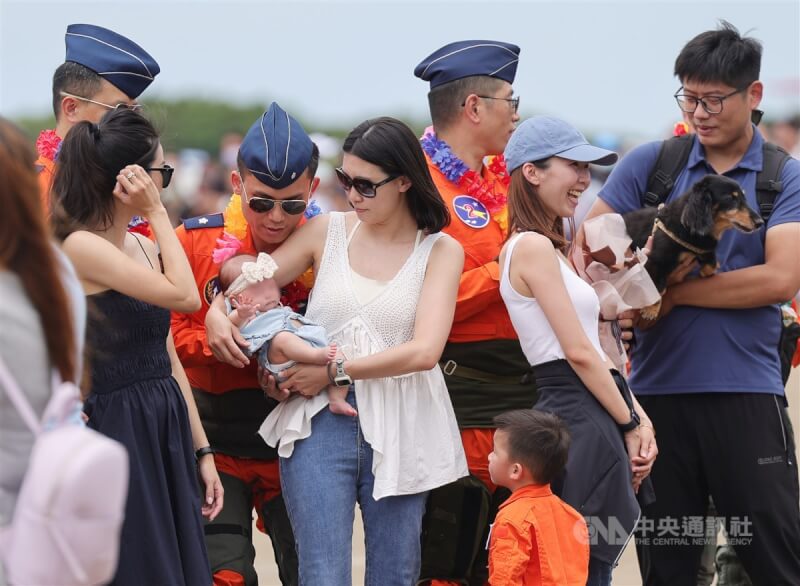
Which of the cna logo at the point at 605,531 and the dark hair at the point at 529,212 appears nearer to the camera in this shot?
the cna logo at the point at 605,531

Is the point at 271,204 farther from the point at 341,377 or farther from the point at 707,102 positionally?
the point at 707,102

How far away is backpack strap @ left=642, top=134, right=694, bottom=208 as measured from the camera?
17.2 ft

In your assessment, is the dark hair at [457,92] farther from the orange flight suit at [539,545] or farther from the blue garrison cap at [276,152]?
the orange flight suit at [539,545]

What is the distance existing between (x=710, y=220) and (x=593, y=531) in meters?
1.36

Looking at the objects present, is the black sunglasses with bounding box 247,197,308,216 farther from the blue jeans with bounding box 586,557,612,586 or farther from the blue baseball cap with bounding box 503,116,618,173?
the blue jeans with bounding box 586,557,612,586

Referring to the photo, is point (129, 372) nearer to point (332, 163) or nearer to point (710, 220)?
point (710, 220)

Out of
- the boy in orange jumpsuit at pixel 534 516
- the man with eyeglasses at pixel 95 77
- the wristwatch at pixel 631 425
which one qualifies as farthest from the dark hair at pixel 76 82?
the wristwatch at pixel 631 425

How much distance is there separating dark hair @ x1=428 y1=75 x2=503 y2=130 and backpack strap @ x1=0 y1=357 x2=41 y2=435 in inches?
125

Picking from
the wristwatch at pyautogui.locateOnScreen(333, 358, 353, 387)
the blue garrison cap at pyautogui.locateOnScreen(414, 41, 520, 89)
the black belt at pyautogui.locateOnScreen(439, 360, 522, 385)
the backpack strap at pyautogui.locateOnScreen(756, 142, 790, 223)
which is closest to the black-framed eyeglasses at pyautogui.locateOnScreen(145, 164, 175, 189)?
the wristwatch at pyautogui.locateOnScreen(333, 358, 353, 387)

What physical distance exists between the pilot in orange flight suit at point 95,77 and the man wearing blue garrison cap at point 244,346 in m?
0.68

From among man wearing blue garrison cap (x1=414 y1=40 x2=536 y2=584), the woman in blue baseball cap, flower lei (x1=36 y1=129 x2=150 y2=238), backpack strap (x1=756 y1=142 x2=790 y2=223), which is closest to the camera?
the woman in blue baseball cap

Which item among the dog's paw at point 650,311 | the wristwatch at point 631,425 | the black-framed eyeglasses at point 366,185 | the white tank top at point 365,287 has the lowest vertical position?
the wristwatch at point 631,425

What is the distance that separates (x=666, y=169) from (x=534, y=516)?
1871mm

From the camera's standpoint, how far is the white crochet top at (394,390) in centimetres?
417
